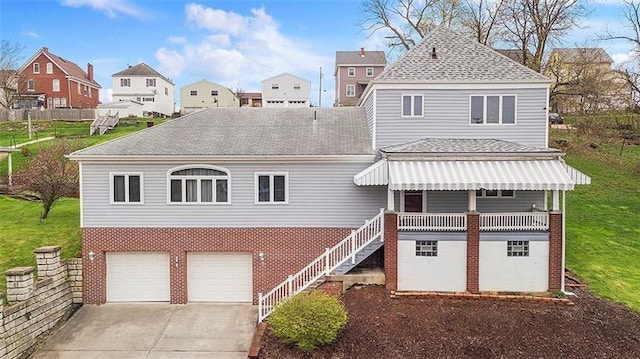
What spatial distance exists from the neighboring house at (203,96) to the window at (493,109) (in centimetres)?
5669

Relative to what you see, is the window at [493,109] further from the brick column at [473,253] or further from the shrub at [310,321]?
the shrub at [310,321]

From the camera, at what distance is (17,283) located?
15.4 m

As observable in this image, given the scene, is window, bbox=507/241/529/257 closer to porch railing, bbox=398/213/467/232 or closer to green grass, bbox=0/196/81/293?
porch railing, bbox=398/213/467/232

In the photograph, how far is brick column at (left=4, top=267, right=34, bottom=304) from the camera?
15234 mm

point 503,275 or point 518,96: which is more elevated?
point 518,96

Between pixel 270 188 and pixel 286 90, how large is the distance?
51.7 m

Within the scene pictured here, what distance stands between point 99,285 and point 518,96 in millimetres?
18821

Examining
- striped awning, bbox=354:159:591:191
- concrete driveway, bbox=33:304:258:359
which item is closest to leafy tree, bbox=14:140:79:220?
concrete driveway, bbox=33:304:258:359

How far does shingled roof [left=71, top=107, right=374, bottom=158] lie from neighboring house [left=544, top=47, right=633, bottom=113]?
21.1 m

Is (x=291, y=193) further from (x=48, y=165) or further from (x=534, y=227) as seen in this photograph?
(x=48, y=165)

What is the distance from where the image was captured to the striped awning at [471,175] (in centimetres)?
1614

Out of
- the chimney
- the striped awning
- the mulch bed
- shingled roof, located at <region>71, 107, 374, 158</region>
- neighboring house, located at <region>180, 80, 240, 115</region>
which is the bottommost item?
the mulch bed

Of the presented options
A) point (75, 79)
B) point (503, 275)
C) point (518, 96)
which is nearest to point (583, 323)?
point (503, 275)

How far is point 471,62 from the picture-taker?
19531 millimetres
